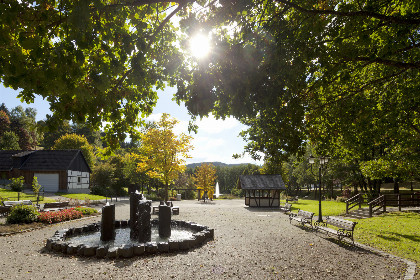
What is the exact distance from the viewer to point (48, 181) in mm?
36844

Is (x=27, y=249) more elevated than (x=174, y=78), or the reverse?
(x=174, y=78)

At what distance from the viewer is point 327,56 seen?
Answer: 6309 millimetres

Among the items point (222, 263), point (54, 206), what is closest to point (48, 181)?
point (54, 206)

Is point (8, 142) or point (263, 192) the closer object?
point (263, 192)

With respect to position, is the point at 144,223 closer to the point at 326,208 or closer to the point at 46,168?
the point at 326,208

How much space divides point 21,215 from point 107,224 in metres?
6.43

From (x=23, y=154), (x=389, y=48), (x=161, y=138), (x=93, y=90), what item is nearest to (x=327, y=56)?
(x=389, y=48)

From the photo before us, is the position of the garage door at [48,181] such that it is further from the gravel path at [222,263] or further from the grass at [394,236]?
the grass at [394,236]

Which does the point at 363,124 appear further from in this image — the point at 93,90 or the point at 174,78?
the point at 93,90

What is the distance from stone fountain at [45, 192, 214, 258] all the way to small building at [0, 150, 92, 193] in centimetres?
2843

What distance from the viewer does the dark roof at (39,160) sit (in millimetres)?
36938

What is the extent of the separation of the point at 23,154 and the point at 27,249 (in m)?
35.9

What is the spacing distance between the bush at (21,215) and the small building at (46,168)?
24.6m

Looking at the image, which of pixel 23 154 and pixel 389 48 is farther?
pixel 23 154
